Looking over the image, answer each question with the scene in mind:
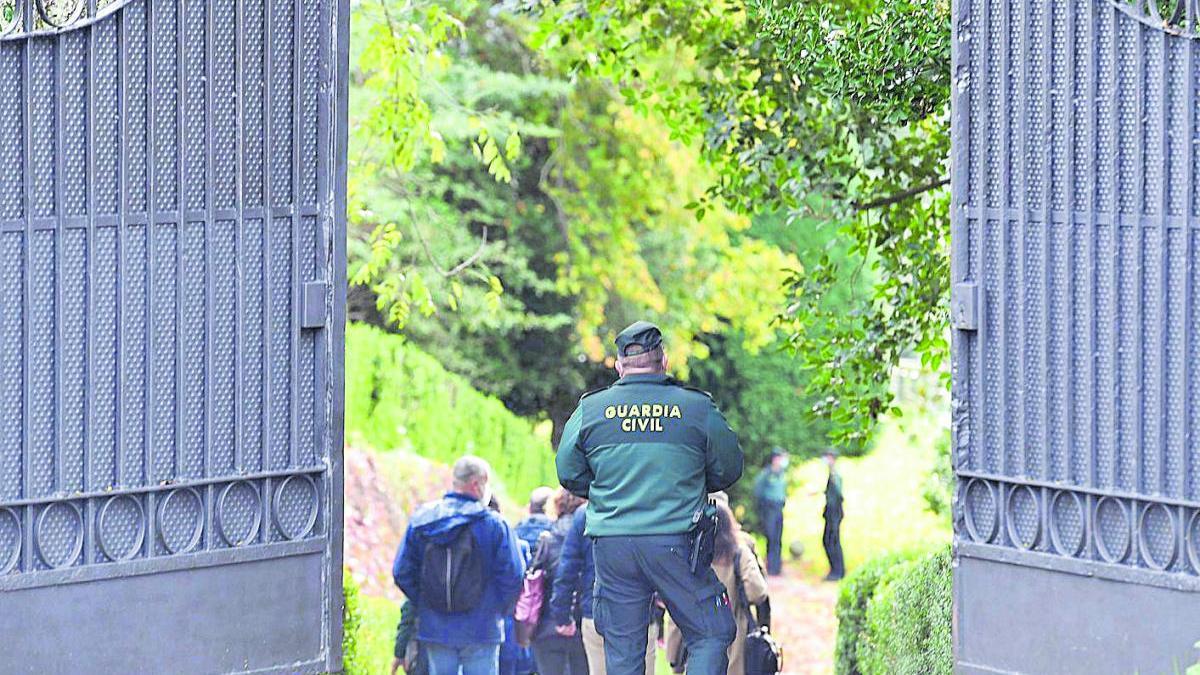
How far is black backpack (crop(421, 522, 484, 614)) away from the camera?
928 centimetres

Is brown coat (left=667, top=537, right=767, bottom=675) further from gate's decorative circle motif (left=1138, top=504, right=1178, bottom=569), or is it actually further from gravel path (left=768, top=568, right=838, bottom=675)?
gravel path (left=768, top=568, right=838, bottom=675)

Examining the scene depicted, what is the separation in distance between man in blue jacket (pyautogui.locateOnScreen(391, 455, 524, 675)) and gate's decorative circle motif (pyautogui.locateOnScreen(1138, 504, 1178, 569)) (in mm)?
3639

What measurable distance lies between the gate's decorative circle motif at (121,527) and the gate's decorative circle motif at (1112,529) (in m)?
3.50

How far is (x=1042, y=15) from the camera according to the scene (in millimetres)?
6820

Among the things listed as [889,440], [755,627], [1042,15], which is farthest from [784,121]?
[889,440]

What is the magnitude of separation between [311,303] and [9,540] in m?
1.45

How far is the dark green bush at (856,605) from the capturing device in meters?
11.0

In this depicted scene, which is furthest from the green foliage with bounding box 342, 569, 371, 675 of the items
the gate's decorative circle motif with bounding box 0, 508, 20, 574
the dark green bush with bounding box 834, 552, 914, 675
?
the dark green bush with bounding box 834, 552, 914, 675

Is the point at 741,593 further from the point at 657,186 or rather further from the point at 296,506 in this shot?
the point at 657,186

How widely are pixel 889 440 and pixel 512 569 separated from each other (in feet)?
63.0

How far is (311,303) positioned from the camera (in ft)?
23.7

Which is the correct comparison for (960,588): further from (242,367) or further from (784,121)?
(784,121)

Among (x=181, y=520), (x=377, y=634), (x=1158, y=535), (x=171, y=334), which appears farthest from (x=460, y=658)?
(x=1158, y=535)

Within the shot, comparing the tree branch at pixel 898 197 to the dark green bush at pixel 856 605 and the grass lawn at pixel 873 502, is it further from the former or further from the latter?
the grass lawn at pixel 873 502
